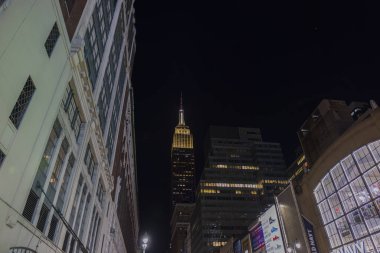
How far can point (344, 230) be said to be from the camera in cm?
3262

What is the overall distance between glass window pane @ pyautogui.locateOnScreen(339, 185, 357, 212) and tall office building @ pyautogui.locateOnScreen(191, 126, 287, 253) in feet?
333

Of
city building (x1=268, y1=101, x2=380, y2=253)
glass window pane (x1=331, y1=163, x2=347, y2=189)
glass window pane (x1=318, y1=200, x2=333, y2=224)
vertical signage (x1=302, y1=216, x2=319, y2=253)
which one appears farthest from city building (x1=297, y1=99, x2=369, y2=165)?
vertical signage (x1=302, y1=216, x2=319, y2=253)

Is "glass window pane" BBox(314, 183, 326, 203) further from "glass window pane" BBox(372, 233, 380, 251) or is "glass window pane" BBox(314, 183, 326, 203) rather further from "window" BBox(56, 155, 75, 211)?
"window" BBox(56, 155, 75, 211)

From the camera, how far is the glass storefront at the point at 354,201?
29391 mm

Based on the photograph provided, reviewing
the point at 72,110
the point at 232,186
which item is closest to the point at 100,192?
the point at 72,110

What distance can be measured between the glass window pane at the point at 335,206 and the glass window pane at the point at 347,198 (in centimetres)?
85

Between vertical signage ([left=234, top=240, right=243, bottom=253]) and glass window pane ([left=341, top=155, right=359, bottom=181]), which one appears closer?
glass window pane ([left=341, top=155, right=359, bottom=181])

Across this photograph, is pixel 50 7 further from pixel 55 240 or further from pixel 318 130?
pixel 318 130

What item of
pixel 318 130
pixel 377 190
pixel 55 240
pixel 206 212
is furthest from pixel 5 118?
pixel 206 212

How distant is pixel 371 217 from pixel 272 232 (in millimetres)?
17259

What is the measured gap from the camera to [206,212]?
142000 mm

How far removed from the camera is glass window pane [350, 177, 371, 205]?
1198 inches

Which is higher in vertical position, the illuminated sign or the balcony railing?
the illuminated sign

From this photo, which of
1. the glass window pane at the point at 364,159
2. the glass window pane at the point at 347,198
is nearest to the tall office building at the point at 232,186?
the glass window pane at the point at 347,198
